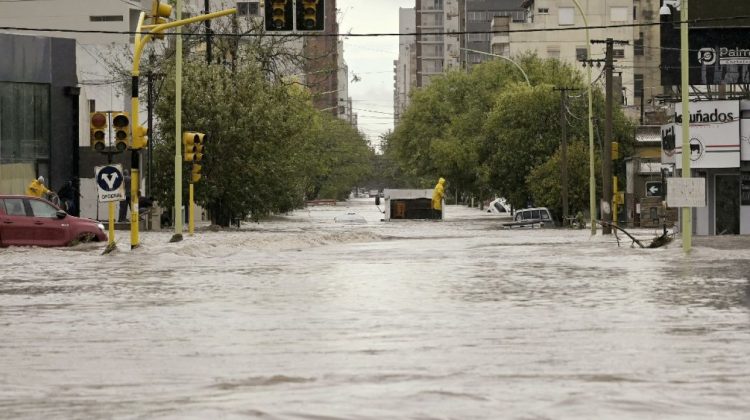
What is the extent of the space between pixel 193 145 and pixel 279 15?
1321 cm

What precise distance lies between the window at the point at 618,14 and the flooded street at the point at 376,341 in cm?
10530

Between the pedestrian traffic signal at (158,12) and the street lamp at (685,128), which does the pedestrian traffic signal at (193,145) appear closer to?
the pedestrian traffic signal at (158,12)

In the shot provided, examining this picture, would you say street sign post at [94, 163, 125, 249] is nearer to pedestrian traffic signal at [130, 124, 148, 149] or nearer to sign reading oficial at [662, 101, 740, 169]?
pedestrian traffic signal at [130, 124, 148, 149]

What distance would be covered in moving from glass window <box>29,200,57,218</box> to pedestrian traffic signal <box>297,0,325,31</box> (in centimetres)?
933

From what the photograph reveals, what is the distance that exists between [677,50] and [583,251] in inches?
896

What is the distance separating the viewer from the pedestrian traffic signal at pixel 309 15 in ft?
106

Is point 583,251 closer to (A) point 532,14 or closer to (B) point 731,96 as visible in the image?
(B) point 731,96

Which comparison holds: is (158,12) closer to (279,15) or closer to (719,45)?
(279,15)

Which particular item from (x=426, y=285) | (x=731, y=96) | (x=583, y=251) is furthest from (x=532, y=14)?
(x=426, y=285)

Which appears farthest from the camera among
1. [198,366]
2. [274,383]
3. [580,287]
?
[580,287]

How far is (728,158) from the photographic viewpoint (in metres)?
55.4

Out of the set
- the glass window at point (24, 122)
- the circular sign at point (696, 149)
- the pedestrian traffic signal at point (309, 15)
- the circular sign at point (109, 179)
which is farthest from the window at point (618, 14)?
the pedestrian traffic signal at point (309, 15)

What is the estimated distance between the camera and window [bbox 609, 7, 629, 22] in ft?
443

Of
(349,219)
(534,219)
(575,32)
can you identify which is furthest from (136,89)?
(575,32)
